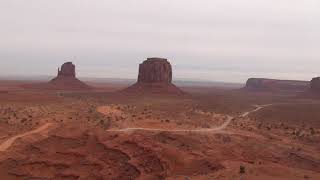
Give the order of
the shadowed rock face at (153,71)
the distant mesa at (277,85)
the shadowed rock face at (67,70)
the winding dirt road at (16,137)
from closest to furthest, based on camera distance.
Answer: the winding dirt road at (16,137), the shadowed rock face at (153,71), the shadowed rock face at (67,70), the distant mesa at (277,85)

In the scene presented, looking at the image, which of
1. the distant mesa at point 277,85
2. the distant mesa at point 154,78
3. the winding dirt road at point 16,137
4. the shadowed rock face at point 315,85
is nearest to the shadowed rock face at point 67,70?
the distant mesa at point 154,78

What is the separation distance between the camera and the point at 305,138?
41.1 meters

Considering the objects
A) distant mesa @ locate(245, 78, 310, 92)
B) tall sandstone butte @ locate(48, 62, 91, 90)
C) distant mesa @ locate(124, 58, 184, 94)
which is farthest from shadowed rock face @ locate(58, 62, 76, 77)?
distant mesa @ locate(245, 78, 310, 92)

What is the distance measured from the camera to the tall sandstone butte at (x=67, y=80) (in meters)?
113

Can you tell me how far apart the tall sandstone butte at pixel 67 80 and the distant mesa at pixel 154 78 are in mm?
25888

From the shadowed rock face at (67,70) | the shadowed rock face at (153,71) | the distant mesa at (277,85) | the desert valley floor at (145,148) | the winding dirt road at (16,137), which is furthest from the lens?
the distant mesa at (277,85)

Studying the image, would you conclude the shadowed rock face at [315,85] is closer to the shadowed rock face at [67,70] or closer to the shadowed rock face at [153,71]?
the shadowed rock face at [153,71]

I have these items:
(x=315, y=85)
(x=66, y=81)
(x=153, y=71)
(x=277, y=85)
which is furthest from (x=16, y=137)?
(x=277, y=85)

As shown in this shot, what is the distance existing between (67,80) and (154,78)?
33.9m

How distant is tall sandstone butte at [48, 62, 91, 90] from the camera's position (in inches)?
4442

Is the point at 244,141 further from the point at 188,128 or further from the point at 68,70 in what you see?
the point at 68,70

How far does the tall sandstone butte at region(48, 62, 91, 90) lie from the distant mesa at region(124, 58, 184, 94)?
25888mm

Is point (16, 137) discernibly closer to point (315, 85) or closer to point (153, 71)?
point (153, 71)

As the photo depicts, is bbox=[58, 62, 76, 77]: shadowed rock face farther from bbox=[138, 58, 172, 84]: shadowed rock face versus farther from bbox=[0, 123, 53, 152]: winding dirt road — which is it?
bbox=[0, 123, 53, 152]: winding dirt road
